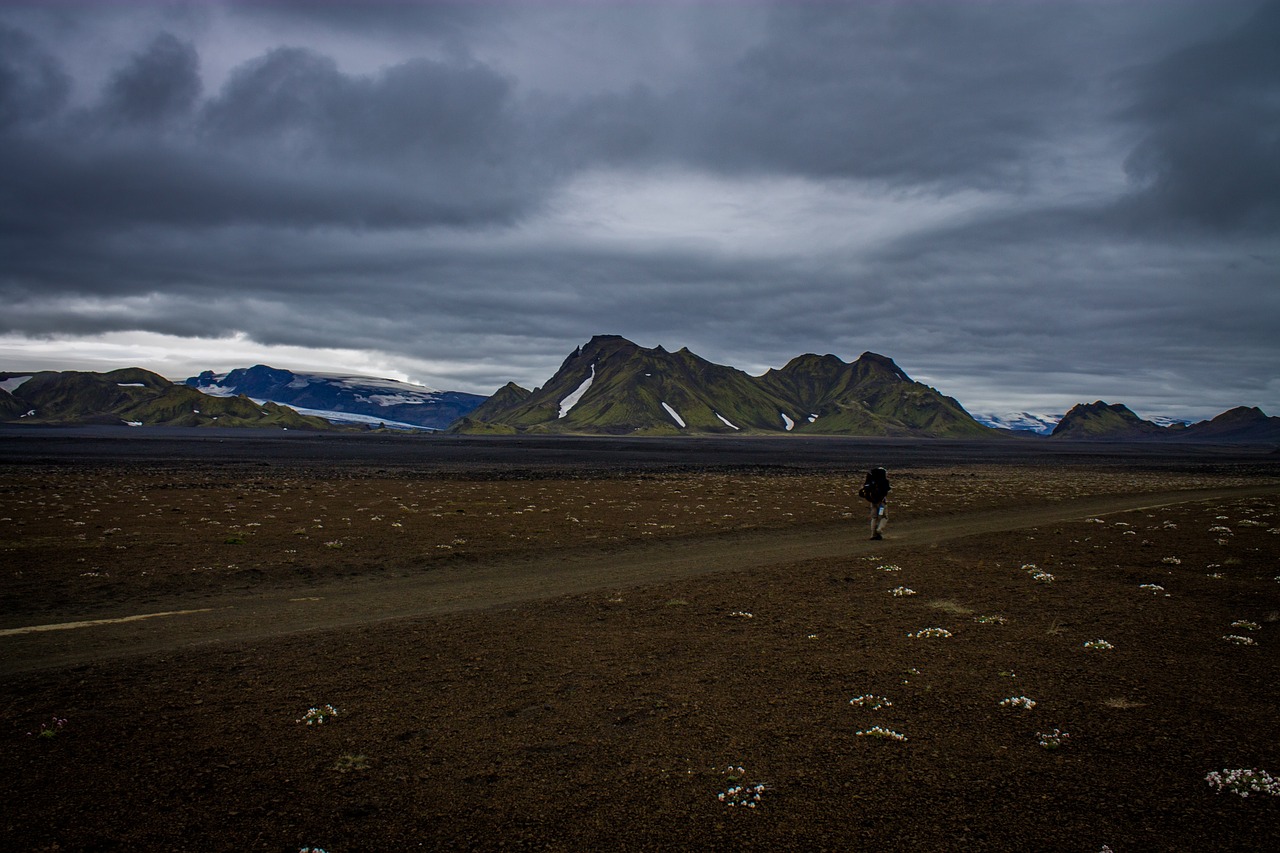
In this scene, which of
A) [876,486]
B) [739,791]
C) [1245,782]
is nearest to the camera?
[1245,782]

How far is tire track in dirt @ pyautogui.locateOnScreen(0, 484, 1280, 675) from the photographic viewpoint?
1661cm

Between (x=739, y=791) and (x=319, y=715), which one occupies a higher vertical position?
(x=739, y=791)

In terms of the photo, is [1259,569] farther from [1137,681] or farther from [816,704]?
[816,704]

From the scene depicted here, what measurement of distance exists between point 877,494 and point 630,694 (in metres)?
23.3

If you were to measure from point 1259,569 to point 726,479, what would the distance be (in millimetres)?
58730

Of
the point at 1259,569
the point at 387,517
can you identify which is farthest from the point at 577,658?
the point at 387,517

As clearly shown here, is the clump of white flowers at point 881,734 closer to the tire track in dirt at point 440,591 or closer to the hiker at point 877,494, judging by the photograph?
the tire track in dirt at point 440,591

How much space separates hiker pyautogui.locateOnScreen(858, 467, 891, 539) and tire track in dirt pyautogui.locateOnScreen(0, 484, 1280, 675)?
0.89 meters

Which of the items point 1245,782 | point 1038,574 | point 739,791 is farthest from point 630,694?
point 1038,574

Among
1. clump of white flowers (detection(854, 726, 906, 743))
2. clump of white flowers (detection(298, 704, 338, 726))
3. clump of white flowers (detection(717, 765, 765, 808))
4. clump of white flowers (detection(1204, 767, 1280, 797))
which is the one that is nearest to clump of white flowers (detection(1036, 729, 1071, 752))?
clump of white flowers (detection(1204, 767, 1280, 797))

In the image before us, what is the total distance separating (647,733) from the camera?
1152 centimetres

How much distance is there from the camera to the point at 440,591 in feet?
75.0

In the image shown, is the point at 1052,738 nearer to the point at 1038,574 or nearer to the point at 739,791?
the point at 739,791

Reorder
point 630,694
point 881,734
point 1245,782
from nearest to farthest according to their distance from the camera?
point 1245,782 → point 881,734 → point 630,694
